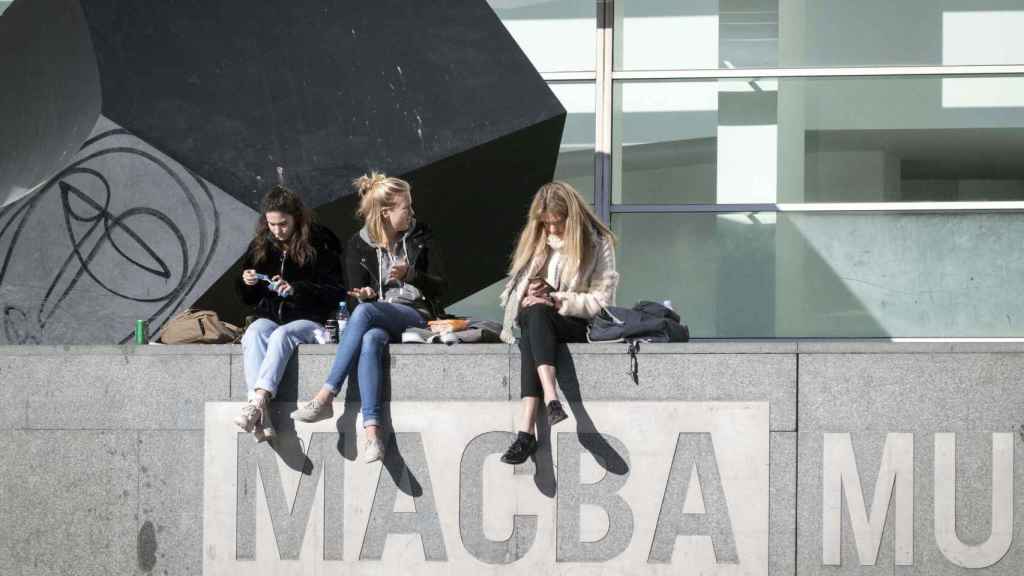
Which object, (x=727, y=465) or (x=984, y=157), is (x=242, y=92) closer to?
(x=727, y=465)

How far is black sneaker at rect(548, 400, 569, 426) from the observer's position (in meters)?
6.64

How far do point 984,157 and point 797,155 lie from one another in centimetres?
140

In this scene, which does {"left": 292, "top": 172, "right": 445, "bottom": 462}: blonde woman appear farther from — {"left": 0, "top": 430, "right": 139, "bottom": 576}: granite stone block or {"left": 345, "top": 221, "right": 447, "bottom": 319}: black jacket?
{"left": 0, "top": 430, "right": 139, "bottom": 576}: granite stone block

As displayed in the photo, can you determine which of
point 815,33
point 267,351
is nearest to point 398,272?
point 267,351

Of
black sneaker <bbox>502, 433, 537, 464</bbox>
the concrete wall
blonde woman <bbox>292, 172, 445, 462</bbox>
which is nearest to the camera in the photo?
black sneaker <bbox>502, 433, 537, 464</bbox>

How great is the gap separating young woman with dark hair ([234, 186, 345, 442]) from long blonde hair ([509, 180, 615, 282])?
1.05 meters

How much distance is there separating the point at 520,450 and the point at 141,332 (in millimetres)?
2312

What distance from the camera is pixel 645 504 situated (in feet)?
23.0

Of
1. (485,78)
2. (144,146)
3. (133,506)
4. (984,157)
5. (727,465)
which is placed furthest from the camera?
(984,157)

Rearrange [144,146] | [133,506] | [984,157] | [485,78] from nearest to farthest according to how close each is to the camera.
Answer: [133,506] < [144,146] < [485,78] < [984,157]

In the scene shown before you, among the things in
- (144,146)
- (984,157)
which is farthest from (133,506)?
(984,157)

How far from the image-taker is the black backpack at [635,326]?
702 centimetres

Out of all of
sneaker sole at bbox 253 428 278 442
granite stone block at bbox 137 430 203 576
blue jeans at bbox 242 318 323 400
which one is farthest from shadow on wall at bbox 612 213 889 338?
granite stone block at bbox 137 430 203 576

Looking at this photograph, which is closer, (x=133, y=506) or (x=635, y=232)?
(x=133, y=506)
